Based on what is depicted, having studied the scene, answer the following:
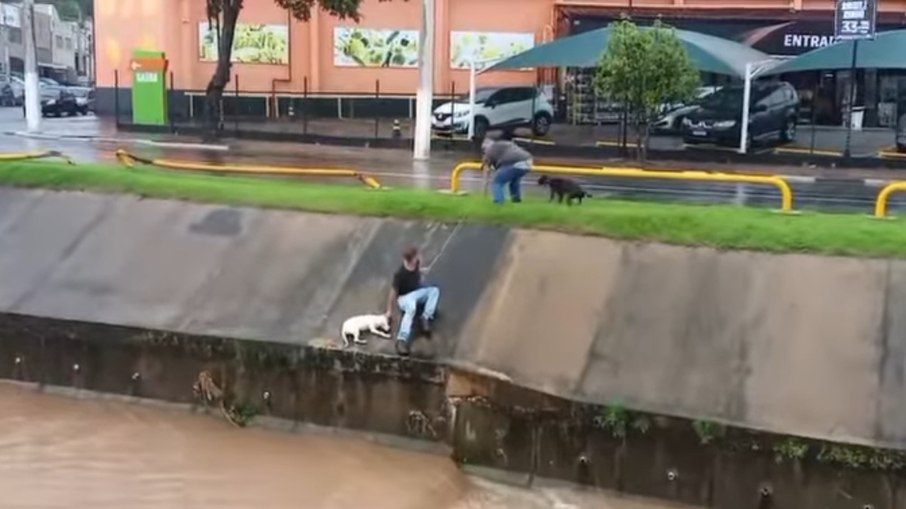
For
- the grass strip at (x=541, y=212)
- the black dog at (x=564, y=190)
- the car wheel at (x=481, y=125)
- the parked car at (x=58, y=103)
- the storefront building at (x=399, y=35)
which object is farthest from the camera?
the parked car at (x=58, y=103)

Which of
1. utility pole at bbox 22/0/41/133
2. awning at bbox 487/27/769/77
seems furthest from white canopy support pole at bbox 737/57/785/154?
utility pole at bbox 22/0/41/133

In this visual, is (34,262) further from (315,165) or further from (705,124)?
(705,124)

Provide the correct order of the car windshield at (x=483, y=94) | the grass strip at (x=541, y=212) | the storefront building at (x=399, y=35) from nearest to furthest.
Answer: the grass strip at (x=541, y=212), the car windshield at (x=483, y=94), the storefront building at (x=399, y=35)

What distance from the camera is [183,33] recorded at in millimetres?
37875

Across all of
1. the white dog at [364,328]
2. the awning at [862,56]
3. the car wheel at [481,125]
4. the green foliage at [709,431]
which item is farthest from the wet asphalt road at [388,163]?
the green foliage at [709,431]

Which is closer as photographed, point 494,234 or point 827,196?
point 494,234

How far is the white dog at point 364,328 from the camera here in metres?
10.9

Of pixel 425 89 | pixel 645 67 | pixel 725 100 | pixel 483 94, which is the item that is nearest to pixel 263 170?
pixel 425 89

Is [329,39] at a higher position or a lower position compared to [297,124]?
higher

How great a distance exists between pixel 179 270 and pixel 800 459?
7232mm

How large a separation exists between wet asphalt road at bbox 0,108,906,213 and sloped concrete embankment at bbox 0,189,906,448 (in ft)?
17.2

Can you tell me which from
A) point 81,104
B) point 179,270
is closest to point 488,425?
point 179,270

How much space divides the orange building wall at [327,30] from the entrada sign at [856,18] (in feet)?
43.4

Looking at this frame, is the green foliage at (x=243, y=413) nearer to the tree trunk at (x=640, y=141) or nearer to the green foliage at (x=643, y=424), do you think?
the green foliage at (x=643, y=424)
